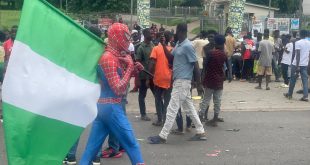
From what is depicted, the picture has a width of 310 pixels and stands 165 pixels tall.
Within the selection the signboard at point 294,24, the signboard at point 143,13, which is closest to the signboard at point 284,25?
the signboard at point 294,24

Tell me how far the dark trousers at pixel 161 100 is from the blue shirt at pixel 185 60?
871 mm

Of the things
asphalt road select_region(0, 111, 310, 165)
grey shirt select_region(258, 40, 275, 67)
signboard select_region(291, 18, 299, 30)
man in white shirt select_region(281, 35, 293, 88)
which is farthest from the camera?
signboard select_region(291, 18, 299, 30)

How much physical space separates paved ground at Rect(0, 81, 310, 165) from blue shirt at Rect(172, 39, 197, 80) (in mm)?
1075

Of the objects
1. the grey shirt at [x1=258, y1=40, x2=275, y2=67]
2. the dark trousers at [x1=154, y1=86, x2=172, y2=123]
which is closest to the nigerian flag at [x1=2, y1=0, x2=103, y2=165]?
the dark trousers at [x1=154, y1=86, x2=172, y2=123]

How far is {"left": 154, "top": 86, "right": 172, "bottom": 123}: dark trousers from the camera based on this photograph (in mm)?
9211

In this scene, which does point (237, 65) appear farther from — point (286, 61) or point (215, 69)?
point (215, 69)

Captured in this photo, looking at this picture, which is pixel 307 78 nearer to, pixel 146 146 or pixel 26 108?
pixel 146 146

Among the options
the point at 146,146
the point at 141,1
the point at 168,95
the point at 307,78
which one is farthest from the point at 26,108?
the point at 141,1

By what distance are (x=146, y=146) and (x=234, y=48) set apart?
9.00 meters

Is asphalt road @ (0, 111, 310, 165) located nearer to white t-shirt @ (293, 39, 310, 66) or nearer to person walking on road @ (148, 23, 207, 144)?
person walking on road @ (148, 23, 207, 144)

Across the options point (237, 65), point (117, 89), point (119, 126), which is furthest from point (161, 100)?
point (237, 65)

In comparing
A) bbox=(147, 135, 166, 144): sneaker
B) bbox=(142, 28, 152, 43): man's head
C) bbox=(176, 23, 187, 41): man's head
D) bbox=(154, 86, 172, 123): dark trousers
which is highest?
bbox=(176, 23, 187, 41): man's head

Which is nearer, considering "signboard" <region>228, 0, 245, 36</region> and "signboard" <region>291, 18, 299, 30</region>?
"signboard" <region>291, 18, 299, 30</region>

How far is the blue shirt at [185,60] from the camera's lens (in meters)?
8.27
